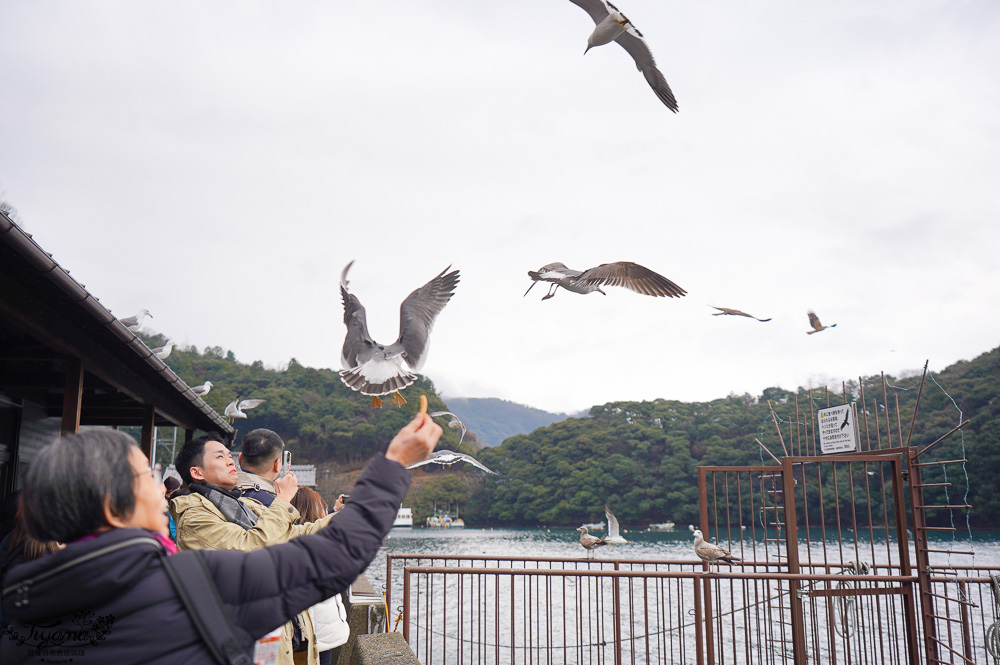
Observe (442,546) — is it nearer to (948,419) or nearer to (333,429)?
(333,429)

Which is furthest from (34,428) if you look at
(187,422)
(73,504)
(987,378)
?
(987,378)

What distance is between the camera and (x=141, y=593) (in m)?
1.15

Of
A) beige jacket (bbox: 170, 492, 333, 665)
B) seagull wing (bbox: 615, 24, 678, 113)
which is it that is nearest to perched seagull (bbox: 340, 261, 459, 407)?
beige jacket (bbox: 170, 492, 333, 665)

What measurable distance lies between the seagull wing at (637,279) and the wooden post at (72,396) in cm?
384

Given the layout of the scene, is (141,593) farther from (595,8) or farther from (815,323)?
(815,323)

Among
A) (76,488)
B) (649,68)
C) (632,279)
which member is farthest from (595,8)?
(76,488)

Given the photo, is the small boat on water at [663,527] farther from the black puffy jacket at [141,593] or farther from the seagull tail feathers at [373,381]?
the black puffy jacket at [141,593]

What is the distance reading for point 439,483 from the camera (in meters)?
61.3

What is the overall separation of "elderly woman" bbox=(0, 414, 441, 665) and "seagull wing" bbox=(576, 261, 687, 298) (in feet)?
14.0

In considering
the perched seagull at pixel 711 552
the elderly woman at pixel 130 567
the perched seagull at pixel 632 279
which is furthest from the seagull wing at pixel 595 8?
the perched seagull at pixel 711 552

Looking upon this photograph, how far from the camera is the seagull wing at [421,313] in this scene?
151 inches

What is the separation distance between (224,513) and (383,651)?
8.36 ft

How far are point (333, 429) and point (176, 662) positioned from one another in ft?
116

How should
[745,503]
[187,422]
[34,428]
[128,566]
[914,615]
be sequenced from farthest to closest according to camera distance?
[745,503] < [187,422] < [34,428] < [914,615] < [128,566]
